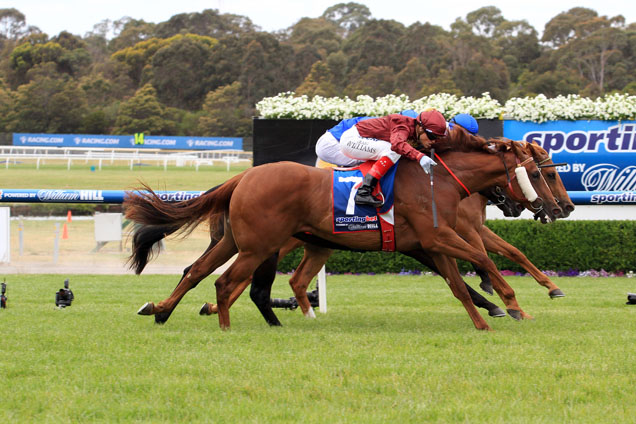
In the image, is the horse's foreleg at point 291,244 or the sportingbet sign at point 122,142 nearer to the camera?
the horse's foreleg at point 291,244

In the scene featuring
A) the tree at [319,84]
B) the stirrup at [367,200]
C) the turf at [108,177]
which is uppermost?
the tree at [319,84]

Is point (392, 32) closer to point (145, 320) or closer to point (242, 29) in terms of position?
point (242, 29)

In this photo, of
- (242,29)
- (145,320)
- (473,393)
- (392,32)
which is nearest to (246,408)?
(473,393)

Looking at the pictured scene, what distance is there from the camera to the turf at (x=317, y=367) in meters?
3.37

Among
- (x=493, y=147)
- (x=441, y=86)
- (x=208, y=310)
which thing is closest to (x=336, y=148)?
(x=493, y=147)

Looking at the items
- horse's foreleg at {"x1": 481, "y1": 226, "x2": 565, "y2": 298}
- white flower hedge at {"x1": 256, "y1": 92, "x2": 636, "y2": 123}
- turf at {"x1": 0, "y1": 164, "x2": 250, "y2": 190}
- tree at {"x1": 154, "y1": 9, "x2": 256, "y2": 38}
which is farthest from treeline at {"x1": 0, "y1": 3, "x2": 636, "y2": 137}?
horse's foreleg at {"x1": 481, "y1": 226, "x2": 565, "y2": 298}

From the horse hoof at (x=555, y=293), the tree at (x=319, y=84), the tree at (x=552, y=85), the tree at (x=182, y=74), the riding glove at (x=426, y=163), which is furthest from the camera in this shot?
the tree at (x=182, y=74)

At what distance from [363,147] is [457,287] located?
1.26m

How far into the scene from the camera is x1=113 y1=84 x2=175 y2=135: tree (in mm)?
52375

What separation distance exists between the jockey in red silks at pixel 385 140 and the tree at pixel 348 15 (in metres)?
114

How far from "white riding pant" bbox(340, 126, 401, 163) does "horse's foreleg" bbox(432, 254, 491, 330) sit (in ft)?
2.80

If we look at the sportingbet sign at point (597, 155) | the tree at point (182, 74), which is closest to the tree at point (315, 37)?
the tree at point (182, 74)

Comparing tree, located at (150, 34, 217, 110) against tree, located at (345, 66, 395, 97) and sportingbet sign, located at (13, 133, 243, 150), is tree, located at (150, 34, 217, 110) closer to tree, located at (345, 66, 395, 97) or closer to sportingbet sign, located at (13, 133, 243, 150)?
tree, located at (345, 66, 395, 97)

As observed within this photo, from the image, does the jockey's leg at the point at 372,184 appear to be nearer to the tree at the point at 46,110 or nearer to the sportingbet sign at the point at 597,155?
the sportingbet sign at the point at 597,155
